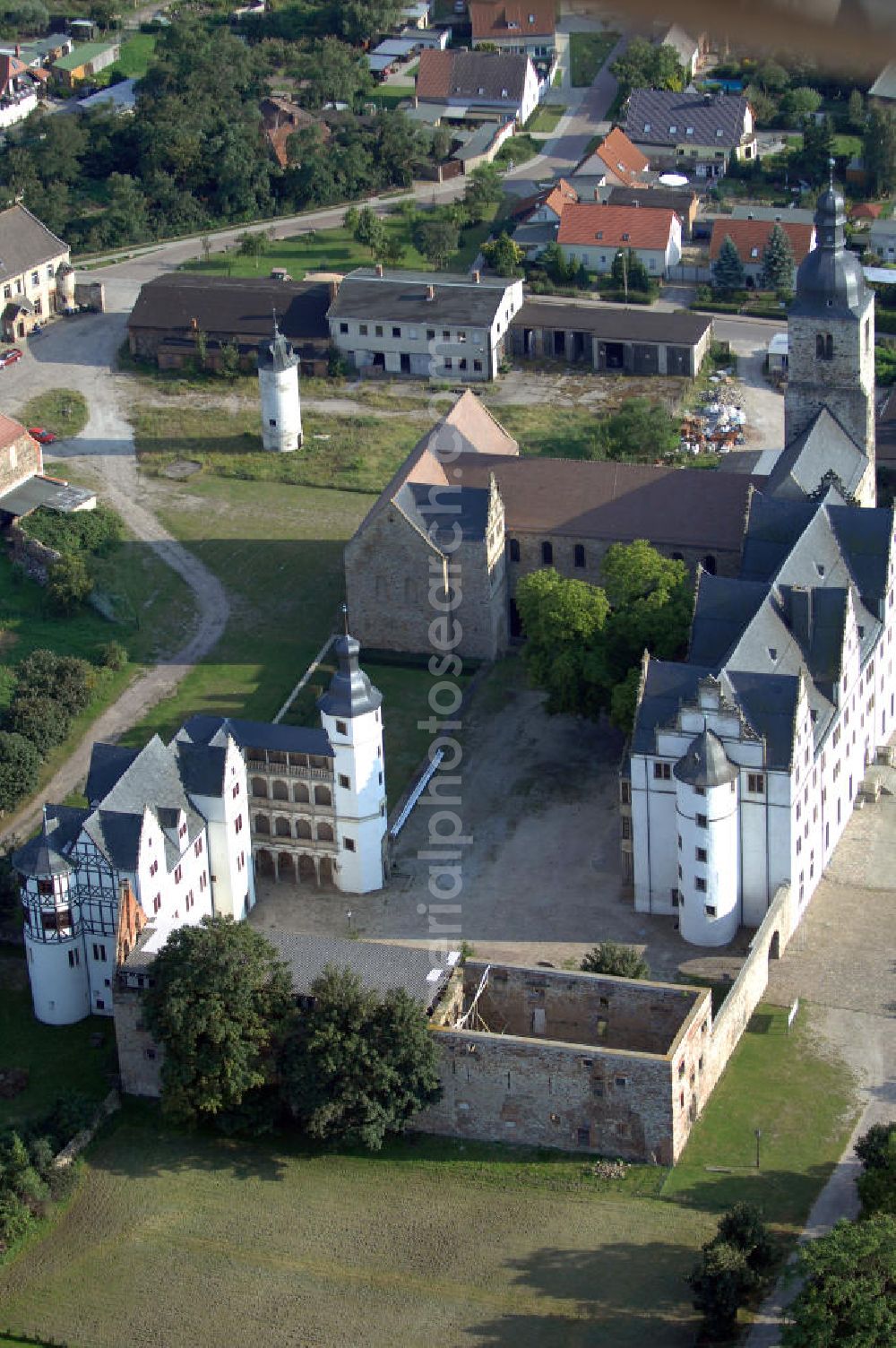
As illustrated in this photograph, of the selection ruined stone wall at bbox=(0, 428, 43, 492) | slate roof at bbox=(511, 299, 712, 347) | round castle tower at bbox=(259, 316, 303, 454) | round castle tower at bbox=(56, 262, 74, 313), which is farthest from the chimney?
round castle tower at bbox=(56, 262, 74, 313)

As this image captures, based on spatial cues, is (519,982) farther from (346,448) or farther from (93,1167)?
(346,448)

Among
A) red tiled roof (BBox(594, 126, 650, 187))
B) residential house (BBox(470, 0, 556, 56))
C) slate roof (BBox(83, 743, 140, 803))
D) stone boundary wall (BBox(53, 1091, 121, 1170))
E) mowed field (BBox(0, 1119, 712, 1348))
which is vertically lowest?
mowed field (BBox(0, 1119, 712, 1348))

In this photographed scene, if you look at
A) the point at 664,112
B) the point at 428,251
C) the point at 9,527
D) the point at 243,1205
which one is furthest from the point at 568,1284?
the point at 664,112

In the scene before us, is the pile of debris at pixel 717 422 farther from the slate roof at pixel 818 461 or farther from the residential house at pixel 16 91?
the residential house at pixel 16 91

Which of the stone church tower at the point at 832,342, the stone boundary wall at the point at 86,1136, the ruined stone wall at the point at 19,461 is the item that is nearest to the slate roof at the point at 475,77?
the ruined stone wall at the point at 19,461

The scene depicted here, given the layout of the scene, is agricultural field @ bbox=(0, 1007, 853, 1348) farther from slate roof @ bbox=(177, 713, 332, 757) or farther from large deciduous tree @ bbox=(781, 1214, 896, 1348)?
slate roof @ bbox=(177, 713, 332, 757)

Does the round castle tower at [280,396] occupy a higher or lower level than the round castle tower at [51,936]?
higher

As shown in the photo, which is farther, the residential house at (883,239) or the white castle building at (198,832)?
the residential house at (883,239)
